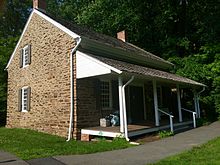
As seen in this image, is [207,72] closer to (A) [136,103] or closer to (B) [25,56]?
(A) [136,103]

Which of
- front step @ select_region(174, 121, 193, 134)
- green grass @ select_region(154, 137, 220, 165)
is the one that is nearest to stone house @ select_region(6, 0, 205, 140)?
front step @ select_region(174, 121, 193, 134)

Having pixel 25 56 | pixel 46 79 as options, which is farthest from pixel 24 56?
pixel 46 79

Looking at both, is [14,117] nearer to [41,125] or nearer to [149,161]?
[41,125]

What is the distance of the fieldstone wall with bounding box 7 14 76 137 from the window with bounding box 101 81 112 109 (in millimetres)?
2043

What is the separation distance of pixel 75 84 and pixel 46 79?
284cm

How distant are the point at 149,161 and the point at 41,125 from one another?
8.56 metres

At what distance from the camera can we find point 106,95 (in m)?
14.0

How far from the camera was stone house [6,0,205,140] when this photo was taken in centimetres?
1173

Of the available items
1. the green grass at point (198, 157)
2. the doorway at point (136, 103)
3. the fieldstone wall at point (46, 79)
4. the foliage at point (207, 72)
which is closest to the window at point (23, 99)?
the fieldstone wall at point (46, 79)

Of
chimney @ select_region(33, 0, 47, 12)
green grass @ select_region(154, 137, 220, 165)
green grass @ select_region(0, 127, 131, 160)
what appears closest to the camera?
green grass @ select_region(154, 137, 220, 165)

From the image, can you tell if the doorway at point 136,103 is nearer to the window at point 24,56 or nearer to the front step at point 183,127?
the front step at point 183,127

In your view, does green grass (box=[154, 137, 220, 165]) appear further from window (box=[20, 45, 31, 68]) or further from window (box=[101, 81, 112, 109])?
window (box=[20, 45, 31, 68])

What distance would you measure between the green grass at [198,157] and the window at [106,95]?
6.09 m

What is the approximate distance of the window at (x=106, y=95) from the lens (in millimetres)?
13750
